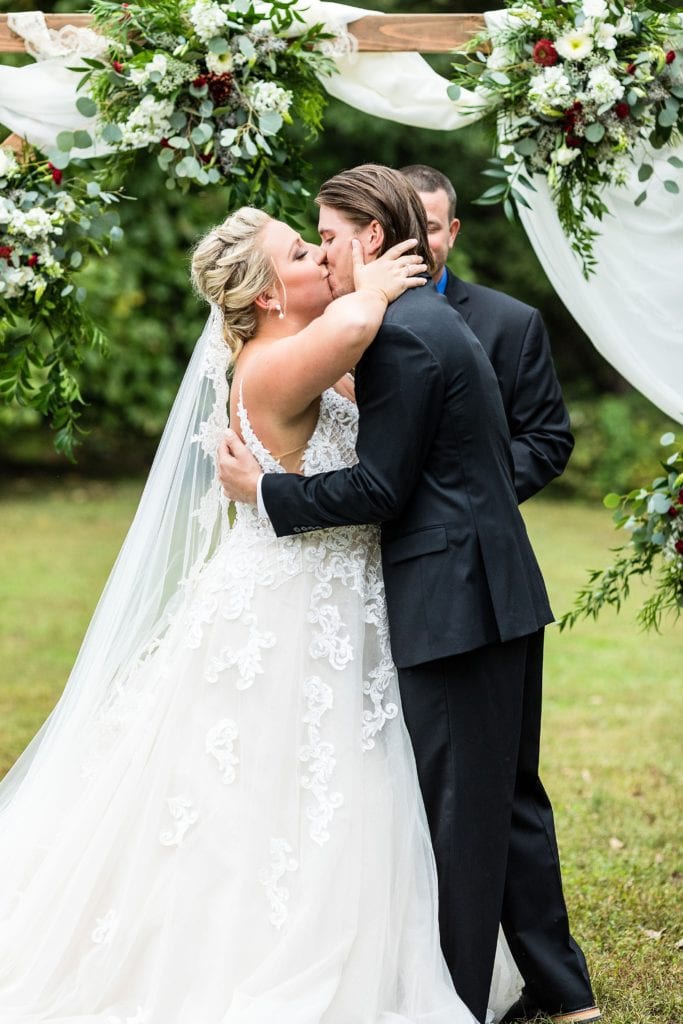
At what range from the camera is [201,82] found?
13.5 feet

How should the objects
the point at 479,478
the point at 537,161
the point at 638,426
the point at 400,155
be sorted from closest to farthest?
1. the point at 479,478
2. the point at 537,161
3. the point at 638,426
4. the point at 400,155

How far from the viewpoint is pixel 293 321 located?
3479 millimetres

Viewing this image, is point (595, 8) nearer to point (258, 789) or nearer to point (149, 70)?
point (149, 70)

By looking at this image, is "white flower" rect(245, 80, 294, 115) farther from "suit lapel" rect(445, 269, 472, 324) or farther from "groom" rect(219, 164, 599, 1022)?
"groom" rect(219, 164, 599, 1022)

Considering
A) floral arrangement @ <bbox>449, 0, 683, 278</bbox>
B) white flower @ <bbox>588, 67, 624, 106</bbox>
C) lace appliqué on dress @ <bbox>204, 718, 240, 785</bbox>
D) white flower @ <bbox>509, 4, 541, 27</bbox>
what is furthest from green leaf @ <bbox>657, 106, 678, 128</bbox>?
lace appliqué on dress @ <bbox>204, 718, 240, 785</bbox>

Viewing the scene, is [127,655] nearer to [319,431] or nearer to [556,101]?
[319,431]

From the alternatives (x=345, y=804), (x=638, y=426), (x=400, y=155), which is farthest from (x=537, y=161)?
(x=400, y=155)

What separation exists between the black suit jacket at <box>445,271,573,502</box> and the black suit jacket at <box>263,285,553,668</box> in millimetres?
917

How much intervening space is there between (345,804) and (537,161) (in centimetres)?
217

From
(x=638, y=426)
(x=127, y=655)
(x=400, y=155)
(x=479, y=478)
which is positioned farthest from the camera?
(x=400, y=155)

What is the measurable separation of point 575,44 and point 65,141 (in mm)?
1744

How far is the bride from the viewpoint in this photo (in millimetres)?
3197

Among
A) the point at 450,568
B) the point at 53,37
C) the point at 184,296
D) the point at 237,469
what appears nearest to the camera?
the point at 450,568

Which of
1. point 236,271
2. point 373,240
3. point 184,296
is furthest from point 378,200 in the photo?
point 184,296
